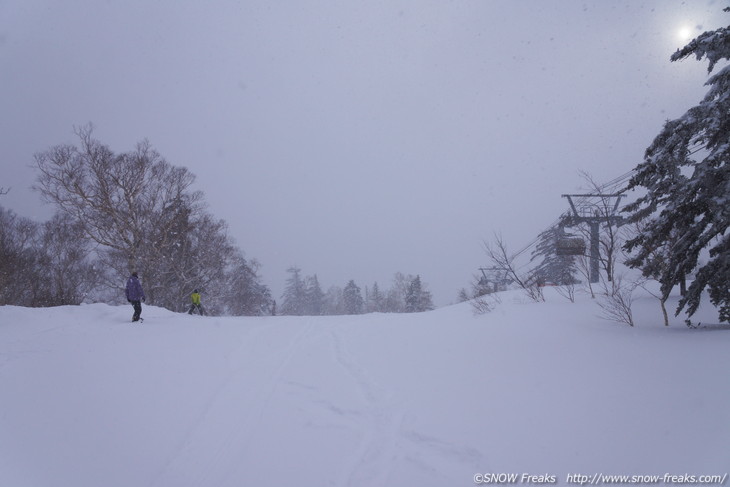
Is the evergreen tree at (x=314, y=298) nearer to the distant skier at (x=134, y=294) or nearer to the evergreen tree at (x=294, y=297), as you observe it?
the evergreen tree at (x=294, y=297)

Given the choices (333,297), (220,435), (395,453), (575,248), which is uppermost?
(333,297)

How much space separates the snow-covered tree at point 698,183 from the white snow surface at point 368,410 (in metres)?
1.09

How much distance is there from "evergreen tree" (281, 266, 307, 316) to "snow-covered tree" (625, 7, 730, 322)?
174 feet

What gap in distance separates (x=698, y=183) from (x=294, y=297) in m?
54.4

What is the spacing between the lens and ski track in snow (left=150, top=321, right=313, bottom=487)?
3.41 meters

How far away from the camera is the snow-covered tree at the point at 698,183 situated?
231 inches

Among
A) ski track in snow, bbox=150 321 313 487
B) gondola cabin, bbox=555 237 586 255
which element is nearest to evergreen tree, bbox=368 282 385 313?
gondola cabin, bbox=555 237 586 255

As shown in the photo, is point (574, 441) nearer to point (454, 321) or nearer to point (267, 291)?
point (454, 321)

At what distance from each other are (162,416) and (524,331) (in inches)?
312

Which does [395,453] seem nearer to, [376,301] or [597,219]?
[597,219]

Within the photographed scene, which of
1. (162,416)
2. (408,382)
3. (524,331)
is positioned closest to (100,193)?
(162,416)

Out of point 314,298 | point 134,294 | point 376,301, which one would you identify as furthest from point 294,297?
point 134,294

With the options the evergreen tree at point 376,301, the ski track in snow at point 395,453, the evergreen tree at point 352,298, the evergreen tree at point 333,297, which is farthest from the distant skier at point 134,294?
the evergreen tree at point 333,297

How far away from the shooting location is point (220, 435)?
4.14 meters
